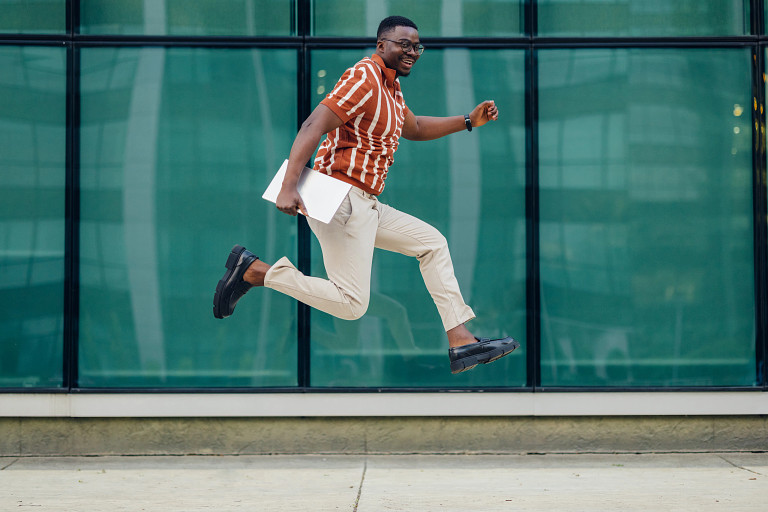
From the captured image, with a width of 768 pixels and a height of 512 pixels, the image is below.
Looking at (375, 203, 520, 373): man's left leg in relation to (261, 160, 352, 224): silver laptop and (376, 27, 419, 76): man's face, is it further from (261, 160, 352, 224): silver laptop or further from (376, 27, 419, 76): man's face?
(376, 27, 419, 76): man's face

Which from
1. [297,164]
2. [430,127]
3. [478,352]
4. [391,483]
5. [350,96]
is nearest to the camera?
[297,164]

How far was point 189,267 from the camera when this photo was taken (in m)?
7.16

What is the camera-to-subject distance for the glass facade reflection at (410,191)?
7.10 meters

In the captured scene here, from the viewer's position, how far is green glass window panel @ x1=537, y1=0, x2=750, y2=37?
281 inches

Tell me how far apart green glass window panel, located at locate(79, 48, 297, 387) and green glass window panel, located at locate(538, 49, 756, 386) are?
2.19 metres

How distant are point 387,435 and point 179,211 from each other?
247 centimetres

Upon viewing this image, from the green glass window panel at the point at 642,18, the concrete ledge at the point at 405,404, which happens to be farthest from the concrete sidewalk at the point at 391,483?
the green glass window panel at the point at 642,18

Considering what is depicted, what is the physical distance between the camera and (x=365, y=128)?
15.8 feet

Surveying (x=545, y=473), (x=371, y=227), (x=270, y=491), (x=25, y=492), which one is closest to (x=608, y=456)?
(x=545, y=473)

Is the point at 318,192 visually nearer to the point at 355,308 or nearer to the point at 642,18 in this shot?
the point at 355,308

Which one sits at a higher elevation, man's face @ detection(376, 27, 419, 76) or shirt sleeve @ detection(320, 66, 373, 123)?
man's face @ detection(376, 27, 419, 76)

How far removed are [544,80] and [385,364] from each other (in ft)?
8.63

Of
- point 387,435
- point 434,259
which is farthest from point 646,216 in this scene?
point 434,259

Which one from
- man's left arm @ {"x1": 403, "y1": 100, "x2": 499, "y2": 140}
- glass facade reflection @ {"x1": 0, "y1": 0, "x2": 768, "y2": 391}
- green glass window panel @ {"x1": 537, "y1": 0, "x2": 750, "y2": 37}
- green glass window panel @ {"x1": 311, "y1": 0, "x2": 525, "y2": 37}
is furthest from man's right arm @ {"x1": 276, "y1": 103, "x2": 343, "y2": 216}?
green glass window panel @ {"x1": 537, "y1": 0, "x2": 750, "y2": 37}
